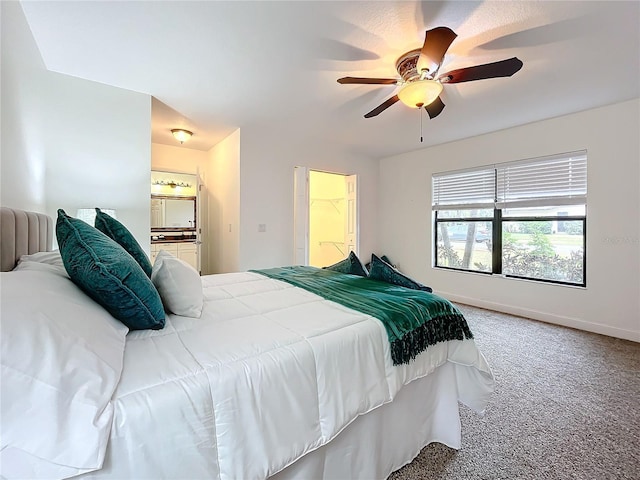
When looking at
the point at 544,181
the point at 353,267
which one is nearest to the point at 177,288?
the point at 353,267

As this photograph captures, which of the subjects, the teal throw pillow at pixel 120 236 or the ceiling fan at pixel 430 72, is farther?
the ceiling fan at pixel 430 72

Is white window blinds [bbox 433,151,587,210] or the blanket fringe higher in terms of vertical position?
white window blinds [bbox 433,151,587,210]

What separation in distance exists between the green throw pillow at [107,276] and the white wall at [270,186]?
9.97 ft

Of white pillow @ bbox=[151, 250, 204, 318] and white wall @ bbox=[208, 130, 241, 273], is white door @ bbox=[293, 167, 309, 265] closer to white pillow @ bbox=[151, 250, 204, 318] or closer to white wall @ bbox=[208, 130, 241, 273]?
white wall @ bbox=[208, 130, 241, 273]

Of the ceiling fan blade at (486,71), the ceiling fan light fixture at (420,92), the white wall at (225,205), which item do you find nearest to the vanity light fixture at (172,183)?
the white wall at (225,205)

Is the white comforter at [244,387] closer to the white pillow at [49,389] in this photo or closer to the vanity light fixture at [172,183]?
the white pillow at [49,389]

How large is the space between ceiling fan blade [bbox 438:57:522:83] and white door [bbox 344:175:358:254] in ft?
10.2

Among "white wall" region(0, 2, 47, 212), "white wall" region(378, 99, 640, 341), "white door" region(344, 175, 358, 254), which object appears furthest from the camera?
"white door" region(344, 175, 358, 254)

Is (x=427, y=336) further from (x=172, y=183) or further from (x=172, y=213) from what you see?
(x=172, y=183)

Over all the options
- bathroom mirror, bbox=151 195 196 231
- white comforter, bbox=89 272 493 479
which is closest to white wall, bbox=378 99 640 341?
white comforter, bbox=89 272 493 479

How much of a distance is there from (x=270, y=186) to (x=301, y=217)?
0.66 metres

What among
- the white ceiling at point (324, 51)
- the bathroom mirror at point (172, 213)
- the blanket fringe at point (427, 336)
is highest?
the white ceiling at point (324, 51)

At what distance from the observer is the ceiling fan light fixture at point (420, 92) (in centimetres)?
221

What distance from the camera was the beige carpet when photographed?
1474mm
